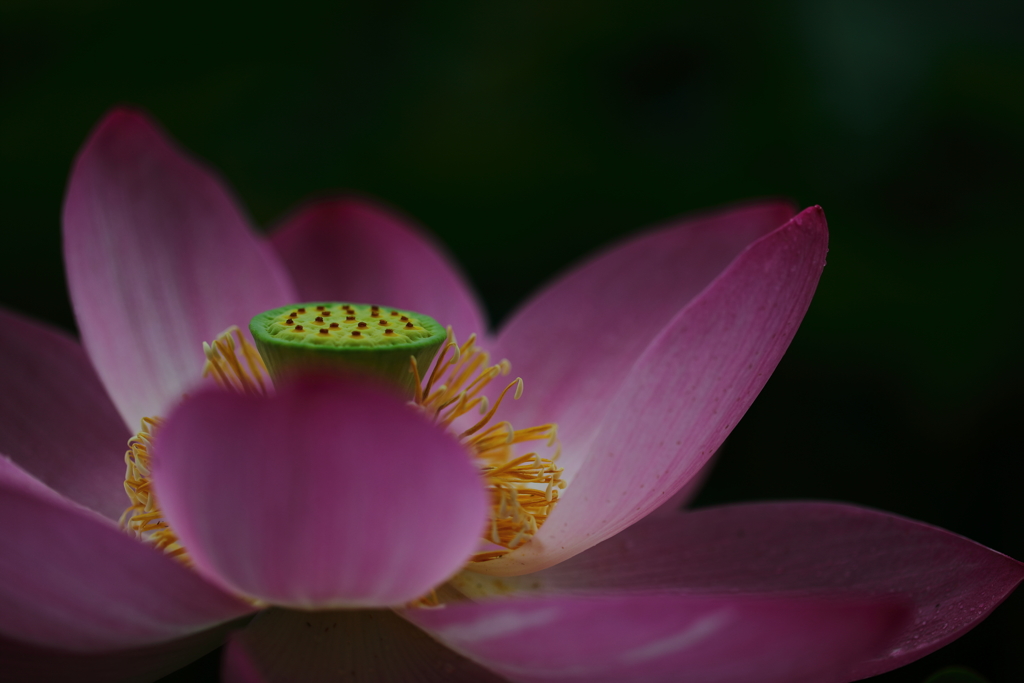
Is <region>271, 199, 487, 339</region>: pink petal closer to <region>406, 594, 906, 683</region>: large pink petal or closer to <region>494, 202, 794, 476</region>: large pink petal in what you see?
<region>494, 202, 794, 476</region>: large pink petal

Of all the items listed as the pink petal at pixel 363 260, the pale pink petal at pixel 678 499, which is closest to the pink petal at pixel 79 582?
the pale pink petal at pixel 678 499

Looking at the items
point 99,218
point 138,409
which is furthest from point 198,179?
point 138,409

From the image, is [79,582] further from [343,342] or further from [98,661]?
[343,342]

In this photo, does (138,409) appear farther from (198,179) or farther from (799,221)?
(799,221)

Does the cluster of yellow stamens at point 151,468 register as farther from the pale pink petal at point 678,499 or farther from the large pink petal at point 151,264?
the pale pink petal at point 678,499

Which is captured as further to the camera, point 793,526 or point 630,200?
point 630,200

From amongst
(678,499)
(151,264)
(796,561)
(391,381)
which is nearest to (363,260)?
(151,264)
